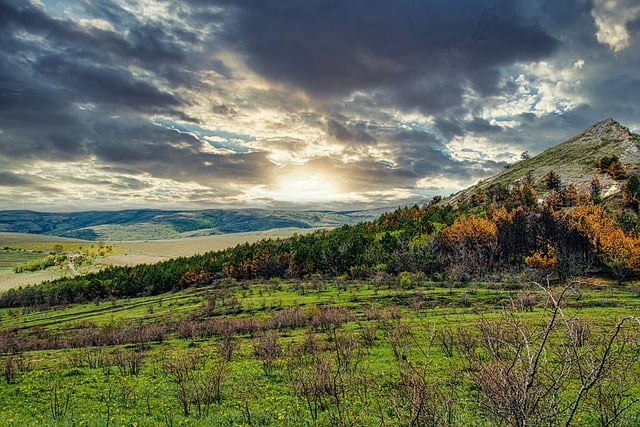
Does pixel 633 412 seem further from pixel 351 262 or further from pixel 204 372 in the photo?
pixel 351 262

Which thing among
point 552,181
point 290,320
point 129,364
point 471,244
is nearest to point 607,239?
point 471,244

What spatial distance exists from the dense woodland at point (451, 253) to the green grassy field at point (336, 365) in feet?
67.0

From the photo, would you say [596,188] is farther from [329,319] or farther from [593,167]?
[329,319]

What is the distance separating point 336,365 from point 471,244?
97.6 metres

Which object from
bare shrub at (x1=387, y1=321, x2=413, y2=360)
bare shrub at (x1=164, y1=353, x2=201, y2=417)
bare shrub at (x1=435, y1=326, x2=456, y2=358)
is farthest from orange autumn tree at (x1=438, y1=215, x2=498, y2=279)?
bare shrub at (x1=164, y1=353, x2=201, y2=417)

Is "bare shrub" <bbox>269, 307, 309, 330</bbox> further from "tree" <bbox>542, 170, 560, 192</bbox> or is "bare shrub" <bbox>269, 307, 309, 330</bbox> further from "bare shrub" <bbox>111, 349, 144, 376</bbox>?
"tree" <bbox>542, 170, 560, 192</bbox>

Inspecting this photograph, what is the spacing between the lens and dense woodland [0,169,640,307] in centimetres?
9506

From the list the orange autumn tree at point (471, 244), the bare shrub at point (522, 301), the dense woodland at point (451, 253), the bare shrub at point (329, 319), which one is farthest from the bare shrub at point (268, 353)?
the orange autumn tree at point (471, 244)

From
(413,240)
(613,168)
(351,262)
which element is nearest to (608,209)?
(613,168)

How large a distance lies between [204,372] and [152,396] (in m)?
6.14

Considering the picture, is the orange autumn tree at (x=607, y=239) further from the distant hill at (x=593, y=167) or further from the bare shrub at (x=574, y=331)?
the bare shrub at (x=574, y=331)

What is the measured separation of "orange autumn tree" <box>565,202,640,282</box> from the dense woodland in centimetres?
24

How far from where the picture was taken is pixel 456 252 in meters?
112

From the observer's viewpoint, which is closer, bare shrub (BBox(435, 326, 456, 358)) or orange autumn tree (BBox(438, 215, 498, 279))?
bare shrub (BBox(435, 326, 456, 358))
